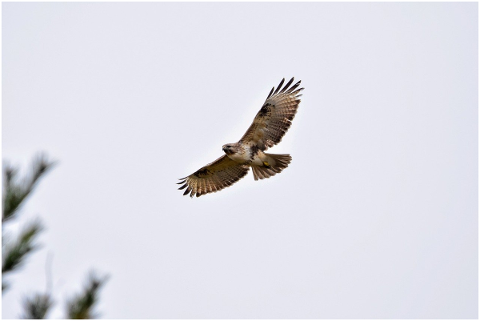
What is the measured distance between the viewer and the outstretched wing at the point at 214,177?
12.6m

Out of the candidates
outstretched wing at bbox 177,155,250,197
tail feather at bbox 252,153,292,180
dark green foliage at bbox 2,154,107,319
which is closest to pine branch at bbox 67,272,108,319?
dark green foliage at bbox 2,154,107,319

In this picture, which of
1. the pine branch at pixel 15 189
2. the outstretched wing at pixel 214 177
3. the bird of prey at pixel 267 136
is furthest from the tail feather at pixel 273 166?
the pine branch at pixel 15 189

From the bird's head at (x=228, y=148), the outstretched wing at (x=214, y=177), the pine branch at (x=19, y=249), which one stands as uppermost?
the outstretched wing at (x=214, y=177)

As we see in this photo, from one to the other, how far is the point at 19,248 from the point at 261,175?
9.17 metres

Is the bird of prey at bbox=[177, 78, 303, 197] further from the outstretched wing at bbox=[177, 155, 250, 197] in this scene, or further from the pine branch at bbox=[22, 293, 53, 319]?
the pine branch at bbox=[22, 293, 53, 319]

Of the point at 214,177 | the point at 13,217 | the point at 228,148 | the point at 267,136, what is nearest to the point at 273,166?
the point at 267,136

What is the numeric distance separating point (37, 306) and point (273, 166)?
30.0 feet

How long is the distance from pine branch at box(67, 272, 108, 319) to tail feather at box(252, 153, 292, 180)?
29.0 ft

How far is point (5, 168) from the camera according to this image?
3.06 metres

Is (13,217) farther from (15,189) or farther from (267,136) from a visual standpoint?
(267,136)

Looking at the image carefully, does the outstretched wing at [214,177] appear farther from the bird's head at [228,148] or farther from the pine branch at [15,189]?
the pine branch at [15,189]

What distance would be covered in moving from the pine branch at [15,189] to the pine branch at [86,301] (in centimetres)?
47

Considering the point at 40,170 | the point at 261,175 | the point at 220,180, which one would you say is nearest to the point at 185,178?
the point at 220,180

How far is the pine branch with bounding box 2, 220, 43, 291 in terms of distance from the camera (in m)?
3.01
